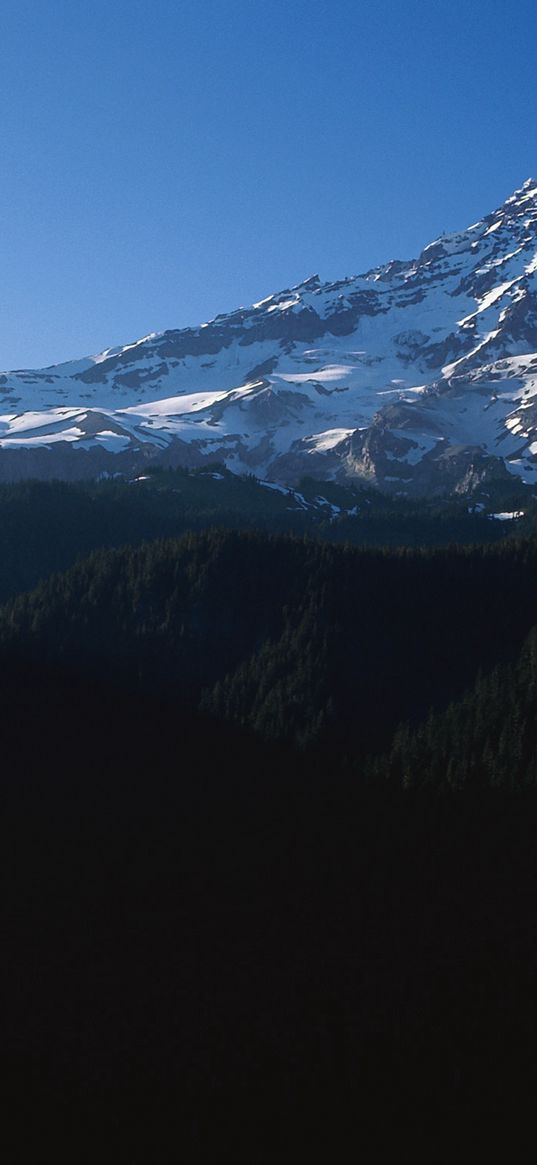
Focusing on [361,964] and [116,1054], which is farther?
[361,964]

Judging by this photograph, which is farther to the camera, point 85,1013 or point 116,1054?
point 85,1013

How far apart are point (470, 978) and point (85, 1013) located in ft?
127

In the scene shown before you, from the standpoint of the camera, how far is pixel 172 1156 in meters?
96.5

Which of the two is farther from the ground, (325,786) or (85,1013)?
(325,786)

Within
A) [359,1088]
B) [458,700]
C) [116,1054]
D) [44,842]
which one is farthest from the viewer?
[458,700]

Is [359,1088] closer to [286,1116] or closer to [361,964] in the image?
[286,1116]

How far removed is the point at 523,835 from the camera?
148 m

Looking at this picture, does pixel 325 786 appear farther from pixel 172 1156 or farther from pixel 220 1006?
pixel 172 1156

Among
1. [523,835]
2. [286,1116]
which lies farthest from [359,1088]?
[523,835]

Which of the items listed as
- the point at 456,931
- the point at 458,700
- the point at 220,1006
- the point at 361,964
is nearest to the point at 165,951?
the point at 220,1006

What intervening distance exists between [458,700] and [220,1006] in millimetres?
90384

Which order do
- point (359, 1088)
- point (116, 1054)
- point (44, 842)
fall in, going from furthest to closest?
point (44, 842)
point (116, 1054)
point (359, 1088)

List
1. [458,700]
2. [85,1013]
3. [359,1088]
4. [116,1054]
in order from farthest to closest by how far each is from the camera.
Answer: [458,700]
[85,1013]
[116,1054]
[359,1088]

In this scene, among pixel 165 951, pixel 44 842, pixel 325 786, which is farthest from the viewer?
pixel 325 786
